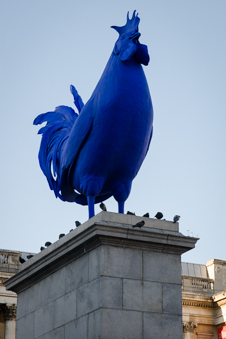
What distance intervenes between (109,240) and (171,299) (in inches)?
66.8

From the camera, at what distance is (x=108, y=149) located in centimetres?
1617

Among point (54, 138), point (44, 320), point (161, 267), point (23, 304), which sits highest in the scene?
point (54, 138)

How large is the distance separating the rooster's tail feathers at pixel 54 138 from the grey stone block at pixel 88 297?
12.2 ft

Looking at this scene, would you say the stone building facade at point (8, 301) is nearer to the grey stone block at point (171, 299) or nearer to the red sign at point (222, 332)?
the red sign at point (222, 332)

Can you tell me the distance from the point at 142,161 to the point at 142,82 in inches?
67.6

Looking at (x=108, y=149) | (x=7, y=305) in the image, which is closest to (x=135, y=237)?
(x=108, y=149)

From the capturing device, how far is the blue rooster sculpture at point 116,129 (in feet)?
52.9

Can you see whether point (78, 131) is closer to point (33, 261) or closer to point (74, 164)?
point (74, 164)

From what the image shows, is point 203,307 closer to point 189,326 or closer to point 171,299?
point 189,326

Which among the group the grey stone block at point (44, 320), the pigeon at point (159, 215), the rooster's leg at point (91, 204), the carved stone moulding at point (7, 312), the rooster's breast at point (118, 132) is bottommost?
the grey stone block at point (44, 320)

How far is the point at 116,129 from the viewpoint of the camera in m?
16.1

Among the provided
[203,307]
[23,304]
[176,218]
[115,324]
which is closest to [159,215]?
[176,218]

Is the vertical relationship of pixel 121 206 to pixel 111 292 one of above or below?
above

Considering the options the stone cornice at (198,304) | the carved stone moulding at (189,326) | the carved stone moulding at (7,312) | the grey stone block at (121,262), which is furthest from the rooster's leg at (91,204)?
the stone cornice at (198,304)
